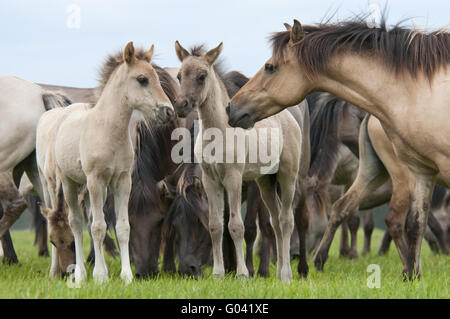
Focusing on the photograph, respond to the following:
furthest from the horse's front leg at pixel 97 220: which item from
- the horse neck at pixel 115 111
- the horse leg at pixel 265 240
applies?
the horse leg at pixel 265 240

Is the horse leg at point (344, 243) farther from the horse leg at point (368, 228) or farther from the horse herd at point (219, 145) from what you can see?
the horse herd at point (219, 145)

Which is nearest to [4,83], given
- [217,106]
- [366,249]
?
[217,106]

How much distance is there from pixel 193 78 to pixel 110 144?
1.08 metres

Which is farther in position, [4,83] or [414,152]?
[4,83]

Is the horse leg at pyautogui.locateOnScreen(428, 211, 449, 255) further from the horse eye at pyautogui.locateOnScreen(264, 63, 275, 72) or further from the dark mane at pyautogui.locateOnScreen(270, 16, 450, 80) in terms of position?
the horse eye at pyautogui.locateOnScreen(264, 63, 275, 72)

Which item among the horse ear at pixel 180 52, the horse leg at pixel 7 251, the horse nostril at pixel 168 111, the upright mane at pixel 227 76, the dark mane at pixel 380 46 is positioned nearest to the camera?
the dark mane at pixel 380 46

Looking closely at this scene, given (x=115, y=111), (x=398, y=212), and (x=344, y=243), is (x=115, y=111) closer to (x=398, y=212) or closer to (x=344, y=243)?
(x=398, y=212)

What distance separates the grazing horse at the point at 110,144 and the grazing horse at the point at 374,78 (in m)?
0.91

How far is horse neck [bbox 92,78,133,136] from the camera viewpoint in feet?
20.6

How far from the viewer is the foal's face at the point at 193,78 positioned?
248 inches
